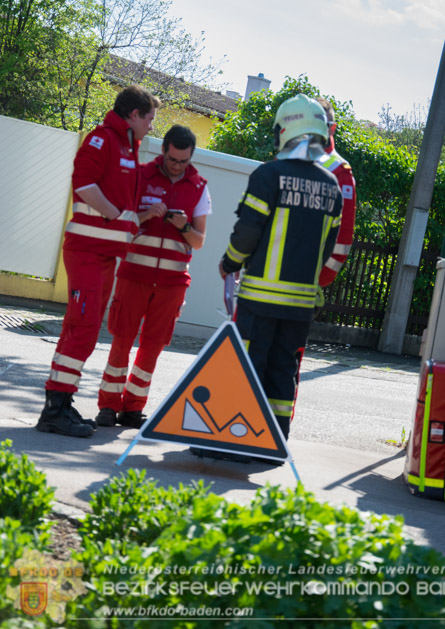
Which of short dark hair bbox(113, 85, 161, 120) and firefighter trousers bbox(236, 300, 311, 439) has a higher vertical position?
short dark hair bbox(113, 85, 161, 120)

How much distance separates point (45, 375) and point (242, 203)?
319 centimetres

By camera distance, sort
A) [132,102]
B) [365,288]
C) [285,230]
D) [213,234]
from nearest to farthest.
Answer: [285,230] < [132,102] < [213,234] < [365,288]

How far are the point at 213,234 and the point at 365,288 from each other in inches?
170

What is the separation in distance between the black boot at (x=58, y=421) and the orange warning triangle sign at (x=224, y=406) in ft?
3.31

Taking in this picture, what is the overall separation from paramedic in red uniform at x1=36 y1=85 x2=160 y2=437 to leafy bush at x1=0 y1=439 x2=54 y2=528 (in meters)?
2.18

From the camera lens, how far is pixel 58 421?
214 inches

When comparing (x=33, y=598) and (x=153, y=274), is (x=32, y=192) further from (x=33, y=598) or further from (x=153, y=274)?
(x=33, y=598)

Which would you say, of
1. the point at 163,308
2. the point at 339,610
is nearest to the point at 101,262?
the point at 163,308

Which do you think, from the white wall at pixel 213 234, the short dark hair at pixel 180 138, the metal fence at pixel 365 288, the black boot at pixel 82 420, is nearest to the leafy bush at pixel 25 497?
the black boot at pixel 82 420

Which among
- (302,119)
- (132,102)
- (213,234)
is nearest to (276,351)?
(302,119)

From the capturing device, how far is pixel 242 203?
5.09 m

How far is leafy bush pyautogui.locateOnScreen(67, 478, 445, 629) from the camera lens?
7.57ft

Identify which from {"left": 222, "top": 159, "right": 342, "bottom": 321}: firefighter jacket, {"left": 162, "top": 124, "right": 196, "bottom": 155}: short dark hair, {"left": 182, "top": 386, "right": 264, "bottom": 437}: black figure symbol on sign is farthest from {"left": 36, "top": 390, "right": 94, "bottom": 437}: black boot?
{"left": 162, "top": 124, "right": 196, "bottom": 155}: short dark hair

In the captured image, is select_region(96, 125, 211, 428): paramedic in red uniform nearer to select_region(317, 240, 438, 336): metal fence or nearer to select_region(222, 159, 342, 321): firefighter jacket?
select_region(222, 159, 342, 321): firefighter jacket
